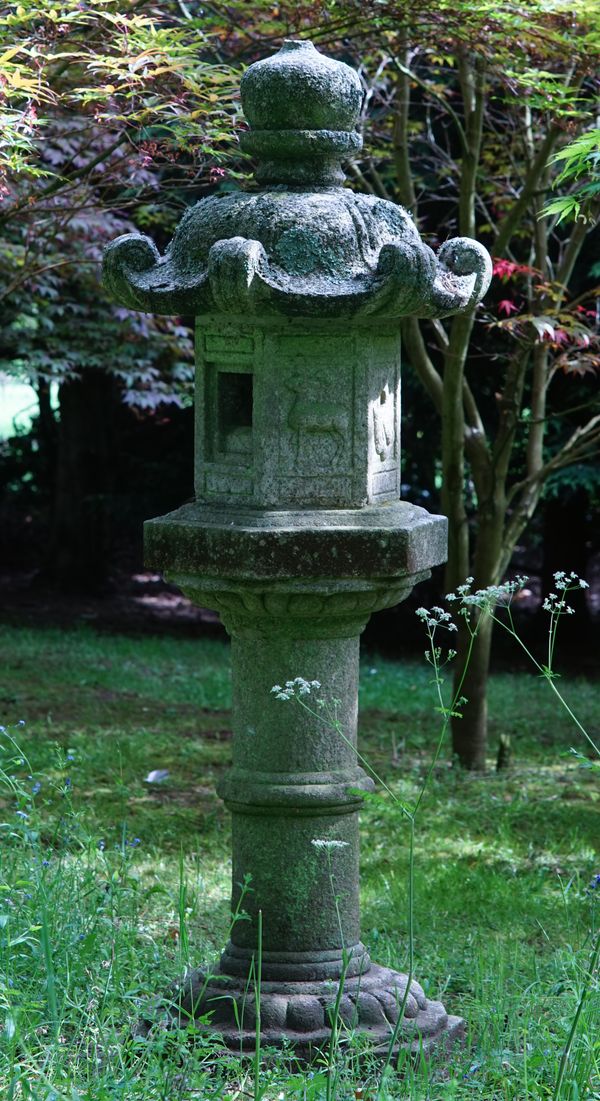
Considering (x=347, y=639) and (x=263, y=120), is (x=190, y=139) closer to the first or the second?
(x=263, y=120)

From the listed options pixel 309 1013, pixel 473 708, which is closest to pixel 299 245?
pixel 309 1013

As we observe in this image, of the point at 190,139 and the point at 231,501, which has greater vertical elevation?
the point at 190,139

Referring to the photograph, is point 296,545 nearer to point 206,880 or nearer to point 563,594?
point 563,594

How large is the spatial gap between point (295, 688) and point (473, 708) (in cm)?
396

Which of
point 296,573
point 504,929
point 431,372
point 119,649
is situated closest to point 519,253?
point 431,372

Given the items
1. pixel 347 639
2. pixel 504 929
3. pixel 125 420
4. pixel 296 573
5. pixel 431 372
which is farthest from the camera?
pixel 125 420

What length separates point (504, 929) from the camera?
16.5 feet

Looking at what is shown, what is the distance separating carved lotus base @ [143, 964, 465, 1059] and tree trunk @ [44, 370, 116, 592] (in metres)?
9.21

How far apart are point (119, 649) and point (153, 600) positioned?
2937mm

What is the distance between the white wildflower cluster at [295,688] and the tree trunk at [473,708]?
3743mm

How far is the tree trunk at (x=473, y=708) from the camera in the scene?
740 centimetres

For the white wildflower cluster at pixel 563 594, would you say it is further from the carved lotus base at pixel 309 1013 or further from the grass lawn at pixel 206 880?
the carved lotus base at pixel 309 1013

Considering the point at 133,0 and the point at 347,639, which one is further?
the point at 133,0

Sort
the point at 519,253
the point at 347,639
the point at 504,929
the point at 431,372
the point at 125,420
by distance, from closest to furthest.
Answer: the point at 347,639 < the point at 504,929 < the point at 431,372 < the point at 519,253 < the point at 125,420
